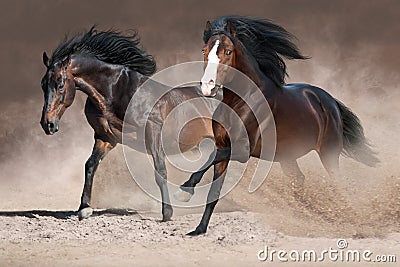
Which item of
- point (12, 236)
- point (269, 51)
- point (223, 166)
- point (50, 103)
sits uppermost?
point (269, 51)

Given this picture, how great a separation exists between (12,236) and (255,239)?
79.9 inches

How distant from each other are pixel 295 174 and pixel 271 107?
1121mm

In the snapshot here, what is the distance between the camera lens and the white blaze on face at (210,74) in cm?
595

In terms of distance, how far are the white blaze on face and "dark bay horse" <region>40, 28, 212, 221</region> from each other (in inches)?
64.0

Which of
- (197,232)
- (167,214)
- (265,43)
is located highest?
(265,43)

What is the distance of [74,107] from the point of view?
11.0 meters

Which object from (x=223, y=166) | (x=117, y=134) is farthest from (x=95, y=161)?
(x=223, y=166)

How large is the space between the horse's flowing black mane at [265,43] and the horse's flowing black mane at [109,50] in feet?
5.04

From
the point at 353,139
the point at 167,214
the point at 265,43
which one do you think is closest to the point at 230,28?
the point at 265,43

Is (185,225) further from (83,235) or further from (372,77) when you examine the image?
(372,77)

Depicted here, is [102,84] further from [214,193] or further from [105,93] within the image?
[214,193]

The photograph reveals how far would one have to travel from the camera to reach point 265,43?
22.5 feet

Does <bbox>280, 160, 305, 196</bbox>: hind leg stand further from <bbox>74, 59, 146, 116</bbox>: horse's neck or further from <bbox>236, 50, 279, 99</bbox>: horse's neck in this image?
<bbox>74, 59, 146, 116</bbox>: horse's neck

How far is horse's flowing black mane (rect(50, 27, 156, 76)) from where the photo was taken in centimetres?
763
